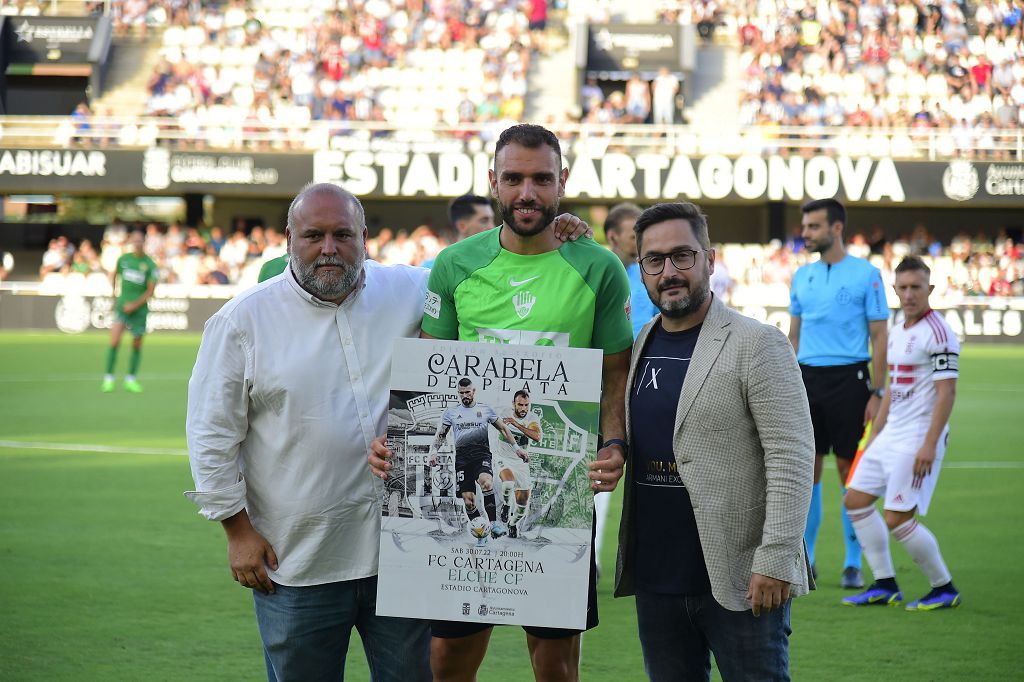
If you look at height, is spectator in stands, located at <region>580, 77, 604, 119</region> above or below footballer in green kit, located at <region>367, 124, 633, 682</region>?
above

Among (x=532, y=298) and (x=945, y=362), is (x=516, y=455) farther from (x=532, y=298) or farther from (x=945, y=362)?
(x=945, y=362)

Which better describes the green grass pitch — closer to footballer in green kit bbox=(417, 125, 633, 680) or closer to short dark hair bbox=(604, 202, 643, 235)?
short dark hair bbox=(604, 202, 643, 235)

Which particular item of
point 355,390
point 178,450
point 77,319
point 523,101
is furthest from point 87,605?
point 523,101

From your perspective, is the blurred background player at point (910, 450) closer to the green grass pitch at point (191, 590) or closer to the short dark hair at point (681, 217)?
the green grass pitch at point (191, 590)

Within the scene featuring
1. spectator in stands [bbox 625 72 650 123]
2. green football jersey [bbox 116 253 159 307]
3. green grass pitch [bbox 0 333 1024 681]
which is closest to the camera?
green grass pitch [bbox 0 333 1024 681]

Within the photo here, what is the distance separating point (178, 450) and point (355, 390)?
9.48 metres

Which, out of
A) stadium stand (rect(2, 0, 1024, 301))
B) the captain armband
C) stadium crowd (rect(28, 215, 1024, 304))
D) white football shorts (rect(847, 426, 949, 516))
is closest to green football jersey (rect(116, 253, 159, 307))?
stadium crowd (rect(28, 215, 1024, 304))

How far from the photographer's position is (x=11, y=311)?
99.3ft

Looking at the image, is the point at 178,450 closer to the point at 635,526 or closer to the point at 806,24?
the point at 635,526

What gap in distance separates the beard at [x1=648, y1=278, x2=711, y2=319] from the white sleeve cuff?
4.53ft

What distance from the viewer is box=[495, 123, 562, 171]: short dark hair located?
3721 mm

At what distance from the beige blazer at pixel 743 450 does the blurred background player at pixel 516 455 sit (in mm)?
458

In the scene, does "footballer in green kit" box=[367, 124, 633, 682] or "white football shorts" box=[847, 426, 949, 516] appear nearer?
"footballer in green kit" box=[367, 124, 633, 682]

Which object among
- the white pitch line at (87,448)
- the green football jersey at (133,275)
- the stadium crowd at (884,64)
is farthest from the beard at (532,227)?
the stadium crowd at (884,64)
